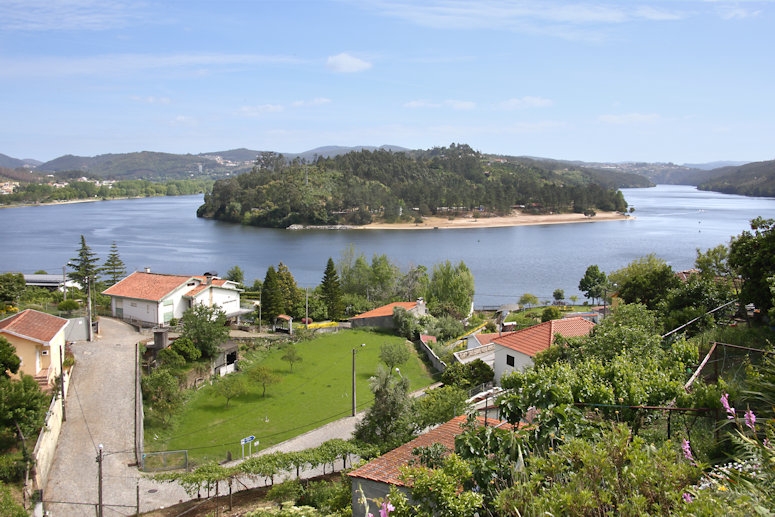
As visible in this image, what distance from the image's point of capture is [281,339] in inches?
843

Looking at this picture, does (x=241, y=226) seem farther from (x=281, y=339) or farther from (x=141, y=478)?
(x=141, y=478)

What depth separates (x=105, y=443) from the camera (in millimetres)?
12164

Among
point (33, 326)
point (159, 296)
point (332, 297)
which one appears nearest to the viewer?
point (33, 326)

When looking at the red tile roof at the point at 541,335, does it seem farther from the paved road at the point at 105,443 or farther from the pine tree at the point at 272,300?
the pine tree at the point at 272,300

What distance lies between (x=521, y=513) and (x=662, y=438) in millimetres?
2467

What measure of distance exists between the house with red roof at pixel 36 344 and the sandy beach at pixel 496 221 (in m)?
66.1

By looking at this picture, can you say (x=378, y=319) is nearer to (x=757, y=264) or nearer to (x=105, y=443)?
(x=105, y=443)

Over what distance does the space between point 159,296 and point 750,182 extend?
166 meters

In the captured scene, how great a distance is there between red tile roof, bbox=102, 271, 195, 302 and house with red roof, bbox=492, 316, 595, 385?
1203 cm

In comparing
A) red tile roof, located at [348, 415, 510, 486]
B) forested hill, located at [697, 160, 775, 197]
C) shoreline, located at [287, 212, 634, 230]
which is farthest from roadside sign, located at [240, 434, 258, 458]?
forested hill, located at [697, 160, 775, 197]

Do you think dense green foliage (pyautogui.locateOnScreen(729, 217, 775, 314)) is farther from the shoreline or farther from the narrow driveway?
the shoreline

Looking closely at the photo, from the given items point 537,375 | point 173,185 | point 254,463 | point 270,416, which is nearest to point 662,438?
point 537,375

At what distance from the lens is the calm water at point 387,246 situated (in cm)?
4494

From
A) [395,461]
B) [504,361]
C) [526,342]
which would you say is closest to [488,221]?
[504,361]
